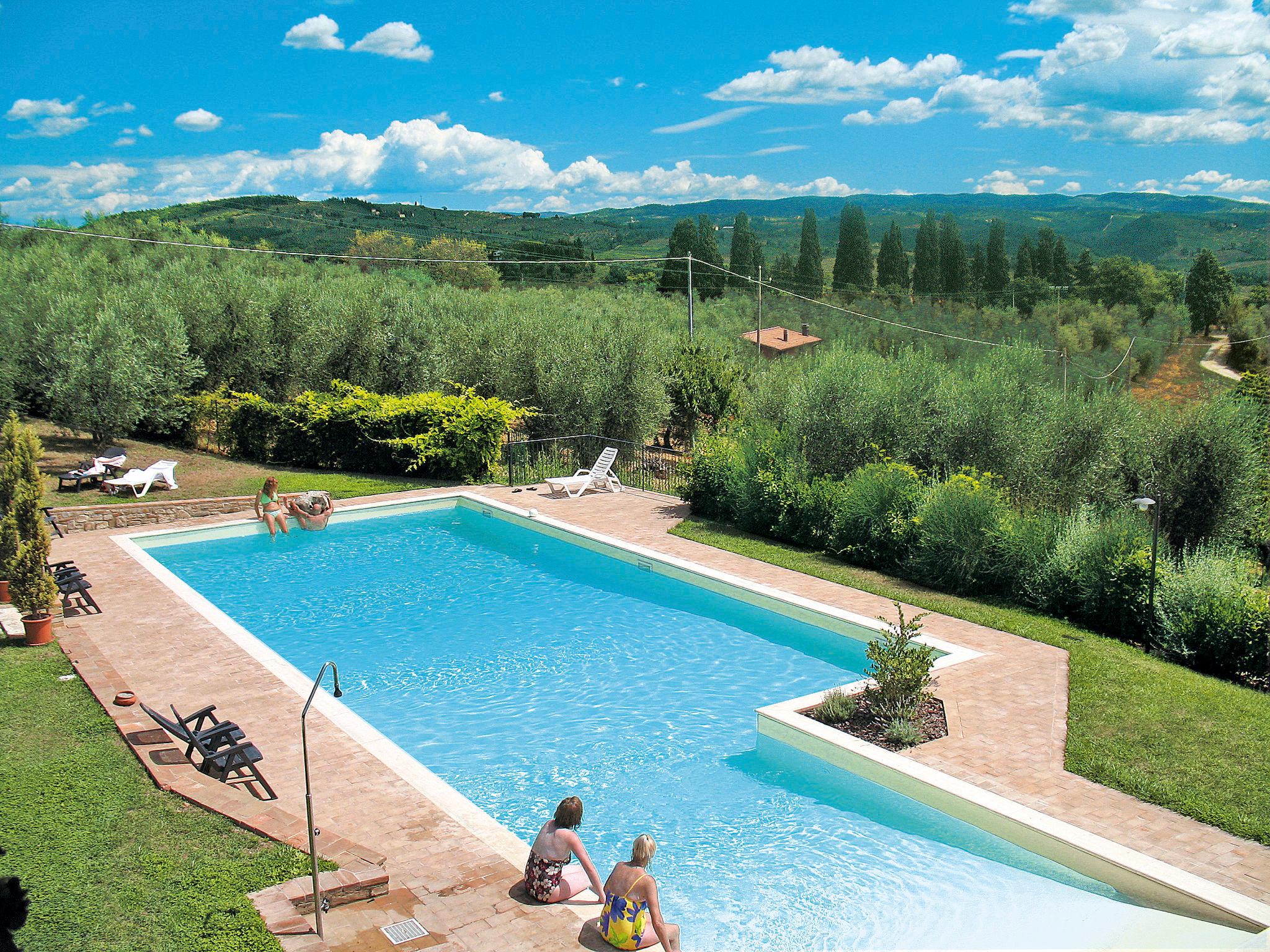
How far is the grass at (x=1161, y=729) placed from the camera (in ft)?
21.6

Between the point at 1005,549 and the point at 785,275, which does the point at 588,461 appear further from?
the point at 785,275

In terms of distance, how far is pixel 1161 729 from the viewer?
25.4 feet

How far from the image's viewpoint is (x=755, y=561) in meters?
13.6

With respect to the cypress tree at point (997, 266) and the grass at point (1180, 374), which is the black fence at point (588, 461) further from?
the cypress tree at point (997, 266)

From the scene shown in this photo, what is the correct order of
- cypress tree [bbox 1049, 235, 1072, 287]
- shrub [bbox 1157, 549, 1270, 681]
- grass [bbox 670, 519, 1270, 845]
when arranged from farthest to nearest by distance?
cypress tree [bbox 1049, 235, 1072, 287]
shrub [bbox 1157, 549, 1270, 681]
grass [bbox 670, 519, 1270, 845]

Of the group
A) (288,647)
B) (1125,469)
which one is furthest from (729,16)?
(288,647)

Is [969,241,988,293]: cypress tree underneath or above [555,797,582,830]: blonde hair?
above

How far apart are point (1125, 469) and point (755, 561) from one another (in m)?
5.95

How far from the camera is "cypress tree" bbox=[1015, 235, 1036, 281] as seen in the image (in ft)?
183

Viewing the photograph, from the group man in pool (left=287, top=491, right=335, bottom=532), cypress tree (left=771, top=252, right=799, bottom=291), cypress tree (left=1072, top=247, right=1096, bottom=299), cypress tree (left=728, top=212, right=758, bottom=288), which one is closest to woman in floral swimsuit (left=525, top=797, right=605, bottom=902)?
man in pool (left=287, top=491, right=335, bottom=532)

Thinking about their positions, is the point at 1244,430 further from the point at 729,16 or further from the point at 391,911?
the point at 729,16

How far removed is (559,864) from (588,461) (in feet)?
52.2

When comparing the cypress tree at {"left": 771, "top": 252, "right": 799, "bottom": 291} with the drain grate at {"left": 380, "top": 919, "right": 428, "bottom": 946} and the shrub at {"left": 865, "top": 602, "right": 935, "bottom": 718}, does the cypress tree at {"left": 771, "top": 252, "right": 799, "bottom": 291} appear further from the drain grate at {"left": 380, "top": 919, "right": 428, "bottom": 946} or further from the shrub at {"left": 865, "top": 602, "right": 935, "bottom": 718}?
the drain grate at {"left": 380, "top": 919, "right": 428, "bottom": 946}

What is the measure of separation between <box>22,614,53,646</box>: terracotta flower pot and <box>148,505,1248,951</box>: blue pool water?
7.64 feet
